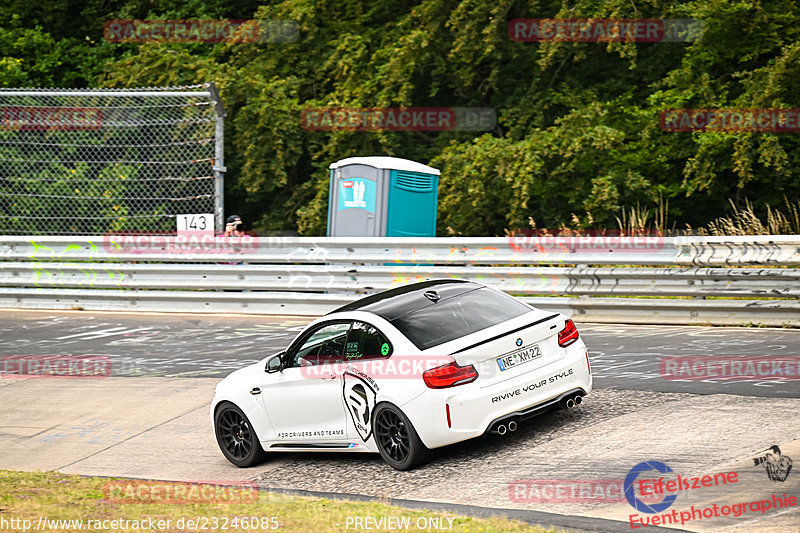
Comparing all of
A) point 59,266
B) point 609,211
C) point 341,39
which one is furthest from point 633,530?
point 341,39

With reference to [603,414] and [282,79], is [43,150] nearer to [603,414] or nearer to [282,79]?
[282,79]

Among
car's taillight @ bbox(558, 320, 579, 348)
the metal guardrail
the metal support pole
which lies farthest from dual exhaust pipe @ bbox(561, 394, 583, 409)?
the metal support pole

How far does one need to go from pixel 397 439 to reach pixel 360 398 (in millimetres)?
449

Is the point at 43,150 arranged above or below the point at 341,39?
below

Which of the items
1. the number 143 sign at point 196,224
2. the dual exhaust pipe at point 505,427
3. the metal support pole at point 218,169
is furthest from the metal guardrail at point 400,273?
the dual exhaust pipe at point 505,427

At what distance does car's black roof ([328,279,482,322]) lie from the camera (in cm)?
880

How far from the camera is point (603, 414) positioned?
916cm

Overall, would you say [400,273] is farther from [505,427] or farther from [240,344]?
[505,427]

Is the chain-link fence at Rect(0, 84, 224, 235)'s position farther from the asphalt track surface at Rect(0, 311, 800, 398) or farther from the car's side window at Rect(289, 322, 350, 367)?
the car's side window at Rect(289, 322, 350, 367)

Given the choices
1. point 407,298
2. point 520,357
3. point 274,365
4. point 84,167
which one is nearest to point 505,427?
point 520,357

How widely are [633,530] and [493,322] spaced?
276cm

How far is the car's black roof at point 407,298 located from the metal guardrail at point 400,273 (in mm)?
5018

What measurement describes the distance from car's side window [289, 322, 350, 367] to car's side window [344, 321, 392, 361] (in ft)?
0.27

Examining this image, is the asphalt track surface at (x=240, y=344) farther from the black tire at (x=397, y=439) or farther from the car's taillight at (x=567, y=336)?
the black tire at (x=397, y=439)
